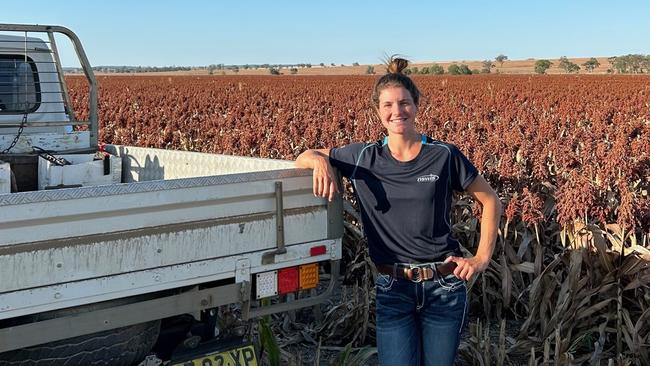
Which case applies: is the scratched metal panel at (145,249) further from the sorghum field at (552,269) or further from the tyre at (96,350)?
the sorghum field at (552,269)

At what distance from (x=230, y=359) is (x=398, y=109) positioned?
1345mm

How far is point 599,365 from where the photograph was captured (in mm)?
4812

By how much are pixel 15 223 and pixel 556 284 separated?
12.3 feet

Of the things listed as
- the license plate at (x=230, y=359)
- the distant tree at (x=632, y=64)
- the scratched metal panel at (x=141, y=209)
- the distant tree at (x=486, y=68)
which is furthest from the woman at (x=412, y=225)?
the distant tree at (x=632, y=64)

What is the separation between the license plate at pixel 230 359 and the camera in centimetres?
334

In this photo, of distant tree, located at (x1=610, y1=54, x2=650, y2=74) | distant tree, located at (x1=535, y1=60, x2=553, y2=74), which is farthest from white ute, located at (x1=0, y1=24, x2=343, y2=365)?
distant tree, located at (x1=535, y1=60, x2=553, y2=74)

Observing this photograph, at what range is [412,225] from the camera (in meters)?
3.33

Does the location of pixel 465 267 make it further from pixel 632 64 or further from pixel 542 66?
pixel 542 66

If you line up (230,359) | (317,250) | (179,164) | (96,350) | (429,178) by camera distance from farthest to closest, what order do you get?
(179,164) < (317,250) < (230,359) < (429,178) < (96,350)

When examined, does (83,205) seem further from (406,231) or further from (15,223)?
(406,231)

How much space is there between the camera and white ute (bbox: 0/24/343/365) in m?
2.73

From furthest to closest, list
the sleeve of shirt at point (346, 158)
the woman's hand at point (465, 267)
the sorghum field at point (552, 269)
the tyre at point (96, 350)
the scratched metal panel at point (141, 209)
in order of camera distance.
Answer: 1. the sorghum field at point (552, 269)
2. the sleeve of shirt at point (346, 158)
3. the woman's hand at point (465, 267)
4. the tyre at point (96, 350)
5. the scratched metal panel at point (141, 209)

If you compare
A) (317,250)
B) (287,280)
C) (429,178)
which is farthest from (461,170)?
(287,280)

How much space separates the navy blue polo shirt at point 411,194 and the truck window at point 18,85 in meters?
3.08
